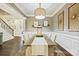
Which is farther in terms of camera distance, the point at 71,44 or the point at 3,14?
the point at 71,44

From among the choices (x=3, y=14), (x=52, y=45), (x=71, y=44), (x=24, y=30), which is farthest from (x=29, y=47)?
(x=71, y=44)

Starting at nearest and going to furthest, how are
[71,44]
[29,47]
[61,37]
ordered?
[29,47], [61,37], [71,44]

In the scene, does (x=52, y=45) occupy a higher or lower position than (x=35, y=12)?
lower

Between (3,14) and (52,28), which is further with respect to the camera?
(52,28)

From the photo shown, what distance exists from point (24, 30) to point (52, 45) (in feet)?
1.84

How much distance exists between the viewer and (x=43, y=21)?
1.21 meters

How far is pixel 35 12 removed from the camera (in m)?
1.03

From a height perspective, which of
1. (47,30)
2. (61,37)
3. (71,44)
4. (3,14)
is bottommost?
(71,44)

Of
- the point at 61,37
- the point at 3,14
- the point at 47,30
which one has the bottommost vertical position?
the point at 61,37

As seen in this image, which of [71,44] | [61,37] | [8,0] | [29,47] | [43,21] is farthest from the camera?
[71,44]

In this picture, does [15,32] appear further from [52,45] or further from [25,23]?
[52,45]

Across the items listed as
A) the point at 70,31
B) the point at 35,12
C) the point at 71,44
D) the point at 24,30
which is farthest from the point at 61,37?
the point at 35,12

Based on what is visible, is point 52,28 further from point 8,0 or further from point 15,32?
point 8,0

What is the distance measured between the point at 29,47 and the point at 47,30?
1.67ft
